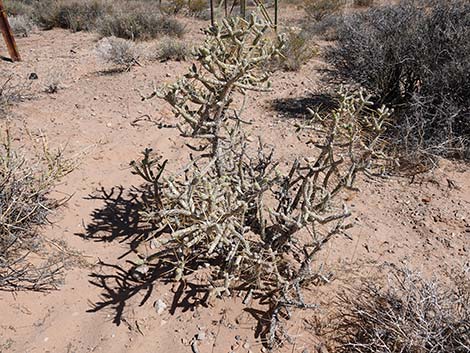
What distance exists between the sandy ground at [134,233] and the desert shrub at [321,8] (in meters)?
6.91

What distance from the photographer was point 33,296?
2.42 m

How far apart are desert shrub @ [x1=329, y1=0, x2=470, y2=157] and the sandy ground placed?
1.35 feet

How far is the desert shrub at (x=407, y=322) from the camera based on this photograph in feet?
6.22

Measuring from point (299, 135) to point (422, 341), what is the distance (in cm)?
277

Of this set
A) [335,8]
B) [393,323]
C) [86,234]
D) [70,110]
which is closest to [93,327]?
[86,234]

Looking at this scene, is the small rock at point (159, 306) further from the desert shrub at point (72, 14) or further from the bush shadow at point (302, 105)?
the desert shrub at point (72, 14)

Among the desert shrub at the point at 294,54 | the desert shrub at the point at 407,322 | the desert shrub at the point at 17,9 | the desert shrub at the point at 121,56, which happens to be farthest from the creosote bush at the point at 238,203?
the desert shrub at the point at 17,9

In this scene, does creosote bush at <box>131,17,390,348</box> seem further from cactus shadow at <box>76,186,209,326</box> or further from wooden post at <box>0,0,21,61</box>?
wooden post at <box>0,0,21,61</box>

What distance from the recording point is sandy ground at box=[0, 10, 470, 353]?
2.25 metres

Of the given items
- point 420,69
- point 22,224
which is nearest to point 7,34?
point 22,224

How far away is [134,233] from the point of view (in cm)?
292

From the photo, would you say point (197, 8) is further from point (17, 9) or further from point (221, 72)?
point (221, 72)

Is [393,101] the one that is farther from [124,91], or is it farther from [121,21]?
[121,21]

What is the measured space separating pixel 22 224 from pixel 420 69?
13.4ft
